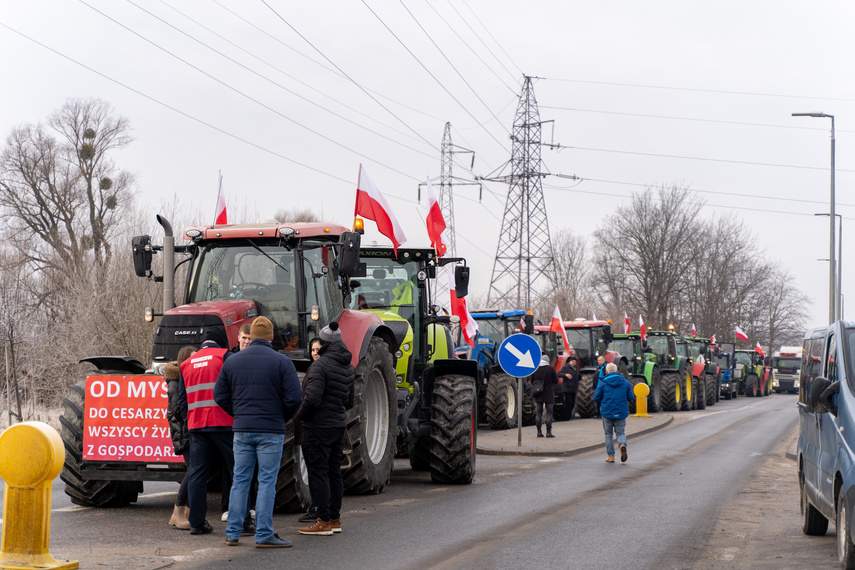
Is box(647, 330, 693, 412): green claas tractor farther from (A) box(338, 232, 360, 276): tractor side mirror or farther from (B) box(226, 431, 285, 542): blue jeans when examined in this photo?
(B) box(226, 431, 285, 542): blue jeans

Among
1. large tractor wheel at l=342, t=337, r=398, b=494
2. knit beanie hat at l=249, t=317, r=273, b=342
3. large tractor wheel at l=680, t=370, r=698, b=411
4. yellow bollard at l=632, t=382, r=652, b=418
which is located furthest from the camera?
large tractor wheel at l=680, t=370, r=698, b=411

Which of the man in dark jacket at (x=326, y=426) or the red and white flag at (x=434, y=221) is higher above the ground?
the red and white flag at (x=434, y=221)

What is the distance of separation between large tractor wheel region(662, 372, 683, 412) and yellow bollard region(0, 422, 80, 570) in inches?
1234

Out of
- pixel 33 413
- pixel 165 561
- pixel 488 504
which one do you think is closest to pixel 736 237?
pixel 33 413

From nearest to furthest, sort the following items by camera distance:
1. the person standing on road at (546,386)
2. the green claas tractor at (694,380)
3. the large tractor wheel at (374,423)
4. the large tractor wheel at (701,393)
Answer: the large tractor wheel at (374,423) → the person standing on road at (546,386) → the green claas tractor at (694,380) → the large tractor wheel at (701,393)

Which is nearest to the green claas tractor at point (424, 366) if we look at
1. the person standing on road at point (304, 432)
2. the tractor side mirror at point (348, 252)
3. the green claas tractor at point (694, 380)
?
the tractor side mirror at point (348, 252)

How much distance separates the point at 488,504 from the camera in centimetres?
1110

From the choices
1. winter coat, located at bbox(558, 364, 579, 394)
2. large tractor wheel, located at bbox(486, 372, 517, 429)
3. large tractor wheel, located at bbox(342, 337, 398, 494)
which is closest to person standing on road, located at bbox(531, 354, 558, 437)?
large tractor wheel, located at bbox(486, 372, 517, 429)

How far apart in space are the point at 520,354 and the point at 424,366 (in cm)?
474

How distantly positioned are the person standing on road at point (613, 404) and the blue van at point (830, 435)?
729 cm

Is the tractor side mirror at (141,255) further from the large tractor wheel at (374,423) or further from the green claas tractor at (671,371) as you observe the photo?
the green claas tractor at (671,371)

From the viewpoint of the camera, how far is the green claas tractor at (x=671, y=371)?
3625 cm

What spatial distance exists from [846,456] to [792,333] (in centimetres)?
8257

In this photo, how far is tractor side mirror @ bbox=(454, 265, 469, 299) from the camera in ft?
47.8
